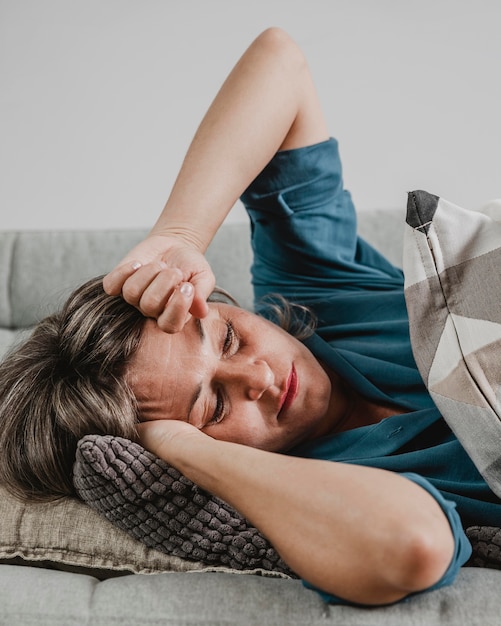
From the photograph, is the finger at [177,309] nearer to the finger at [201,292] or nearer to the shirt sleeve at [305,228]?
the finger at [201,292]

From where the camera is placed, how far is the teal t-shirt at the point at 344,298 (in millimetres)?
1021

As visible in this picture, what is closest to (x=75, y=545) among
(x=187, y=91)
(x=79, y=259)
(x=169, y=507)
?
(x=169, y=507)

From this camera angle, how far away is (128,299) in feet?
3.03

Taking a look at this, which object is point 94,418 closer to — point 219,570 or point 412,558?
point 219,570

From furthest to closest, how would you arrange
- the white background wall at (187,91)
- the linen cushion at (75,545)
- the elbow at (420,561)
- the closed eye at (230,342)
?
the white background wall at (187,91) < the closed eye at (230,342) < the linen cushion at (75,545) < the elbow at (420,561)

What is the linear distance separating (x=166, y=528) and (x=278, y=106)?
713 mm

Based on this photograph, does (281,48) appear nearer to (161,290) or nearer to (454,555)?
(161,290)

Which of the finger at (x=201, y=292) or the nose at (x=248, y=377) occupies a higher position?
the finger at (x=201, y=292)

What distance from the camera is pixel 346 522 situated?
2.29 feet

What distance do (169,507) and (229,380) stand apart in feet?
0.66

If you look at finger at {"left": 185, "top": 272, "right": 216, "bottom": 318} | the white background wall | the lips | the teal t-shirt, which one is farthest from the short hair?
the white background wall

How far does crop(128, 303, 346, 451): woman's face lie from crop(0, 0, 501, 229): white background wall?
48.1 inches

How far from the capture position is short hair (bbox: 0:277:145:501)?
971mm

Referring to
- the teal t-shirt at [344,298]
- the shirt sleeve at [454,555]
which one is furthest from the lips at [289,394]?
the shirt sleeve at [454,555]
